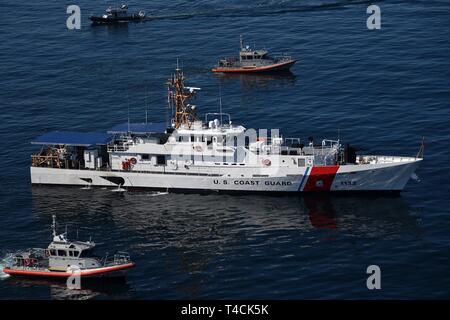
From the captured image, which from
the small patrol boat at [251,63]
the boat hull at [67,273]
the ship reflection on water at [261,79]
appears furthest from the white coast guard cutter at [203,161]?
the small patrol boat at [251,63]

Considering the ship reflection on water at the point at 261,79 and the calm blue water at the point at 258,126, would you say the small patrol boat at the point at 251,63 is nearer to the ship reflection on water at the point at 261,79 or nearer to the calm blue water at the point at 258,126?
the ship reflection on water at the point at 261,79

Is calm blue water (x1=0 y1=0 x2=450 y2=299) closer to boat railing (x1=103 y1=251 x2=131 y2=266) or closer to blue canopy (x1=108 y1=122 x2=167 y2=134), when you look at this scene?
boat railing (x1=103 y1=251 x2=131 y2=266)

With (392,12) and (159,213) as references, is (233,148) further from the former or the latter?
(392,12)

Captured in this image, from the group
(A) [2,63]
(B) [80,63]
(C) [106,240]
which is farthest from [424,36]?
(C) [106,240]

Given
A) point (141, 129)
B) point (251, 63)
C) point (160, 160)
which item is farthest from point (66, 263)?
point (251, 63)

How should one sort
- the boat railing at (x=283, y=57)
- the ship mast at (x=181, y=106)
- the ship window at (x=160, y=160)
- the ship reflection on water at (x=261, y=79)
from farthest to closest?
the boat railing at (x=283, y=57), the ship reflection on water at (x=261, y=79), the ship window at (x=160, y=160), the ship mast at (x=181, y=106)
